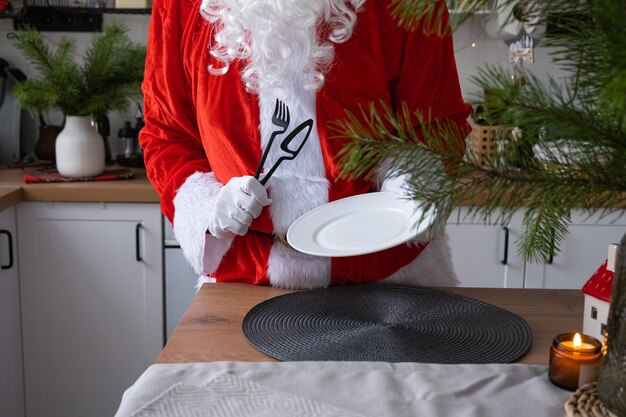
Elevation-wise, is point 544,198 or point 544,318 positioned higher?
point 544,198

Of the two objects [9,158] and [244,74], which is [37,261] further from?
[244,74]

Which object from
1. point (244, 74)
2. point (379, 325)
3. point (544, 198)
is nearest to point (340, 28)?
point (244, 74)

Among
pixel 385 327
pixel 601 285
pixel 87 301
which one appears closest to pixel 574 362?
pixel 601 285

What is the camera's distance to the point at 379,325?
0.92 meters

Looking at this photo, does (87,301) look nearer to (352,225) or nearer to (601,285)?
(352,225)

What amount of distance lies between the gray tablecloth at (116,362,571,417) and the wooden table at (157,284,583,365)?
0.05m

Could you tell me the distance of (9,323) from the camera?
7.03ft

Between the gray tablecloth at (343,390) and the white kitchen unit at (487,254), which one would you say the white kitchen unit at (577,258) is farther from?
the gray tablecloth at (343,390)

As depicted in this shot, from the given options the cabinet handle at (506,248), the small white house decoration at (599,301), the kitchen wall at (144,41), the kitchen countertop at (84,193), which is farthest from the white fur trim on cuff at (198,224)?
the kitchen wall at (144,41)

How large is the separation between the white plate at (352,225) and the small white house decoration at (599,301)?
0.24m

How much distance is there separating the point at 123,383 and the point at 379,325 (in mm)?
1505

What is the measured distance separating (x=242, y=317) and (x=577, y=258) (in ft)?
5.05

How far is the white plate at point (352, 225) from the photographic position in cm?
101

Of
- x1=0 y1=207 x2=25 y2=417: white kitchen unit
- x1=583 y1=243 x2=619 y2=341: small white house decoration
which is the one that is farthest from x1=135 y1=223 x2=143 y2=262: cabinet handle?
x1=583 y1=243 x2=619 y2=341: small white house decoration
